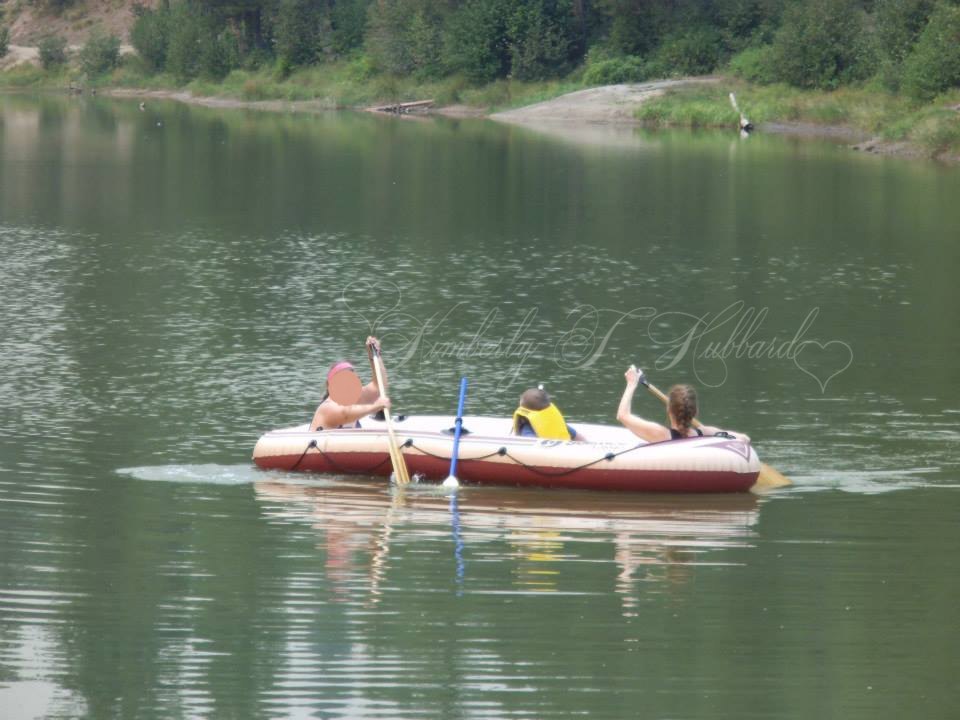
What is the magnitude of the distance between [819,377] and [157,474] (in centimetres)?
899

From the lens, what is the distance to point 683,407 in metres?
14.8

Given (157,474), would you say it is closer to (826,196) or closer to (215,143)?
(826,196)

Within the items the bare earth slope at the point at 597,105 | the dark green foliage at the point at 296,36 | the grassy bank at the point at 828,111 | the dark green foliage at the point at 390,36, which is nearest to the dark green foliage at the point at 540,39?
the bare earth slope at the point at 597,105

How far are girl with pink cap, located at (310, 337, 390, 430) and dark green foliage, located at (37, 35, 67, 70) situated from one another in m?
97.2

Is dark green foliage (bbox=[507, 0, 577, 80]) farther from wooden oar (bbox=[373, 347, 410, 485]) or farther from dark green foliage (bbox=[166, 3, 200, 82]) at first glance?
wooden oar (bbox=[373, 347, 410, 485])

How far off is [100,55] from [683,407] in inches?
3743

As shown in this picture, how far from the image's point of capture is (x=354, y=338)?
23.0 meters

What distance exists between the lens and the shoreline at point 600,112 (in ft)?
179

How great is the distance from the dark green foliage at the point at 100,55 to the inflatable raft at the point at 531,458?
3667 inches

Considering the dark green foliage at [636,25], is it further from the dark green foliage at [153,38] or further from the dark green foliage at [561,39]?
the dark green foliage at [153,38]

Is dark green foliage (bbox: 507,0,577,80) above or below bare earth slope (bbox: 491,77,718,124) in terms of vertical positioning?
above

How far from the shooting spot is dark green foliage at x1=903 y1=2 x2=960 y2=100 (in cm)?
5409

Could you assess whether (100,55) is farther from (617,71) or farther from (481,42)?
(617,71)

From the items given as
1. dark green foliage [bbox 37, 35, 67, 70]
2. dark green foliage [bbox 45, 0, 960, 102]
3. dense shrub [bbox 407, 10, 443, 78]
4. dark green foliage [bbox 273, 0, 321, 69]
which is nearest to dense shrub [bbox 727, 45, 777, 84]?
dark green foliage [bbox 45, 0, 960, 102]
